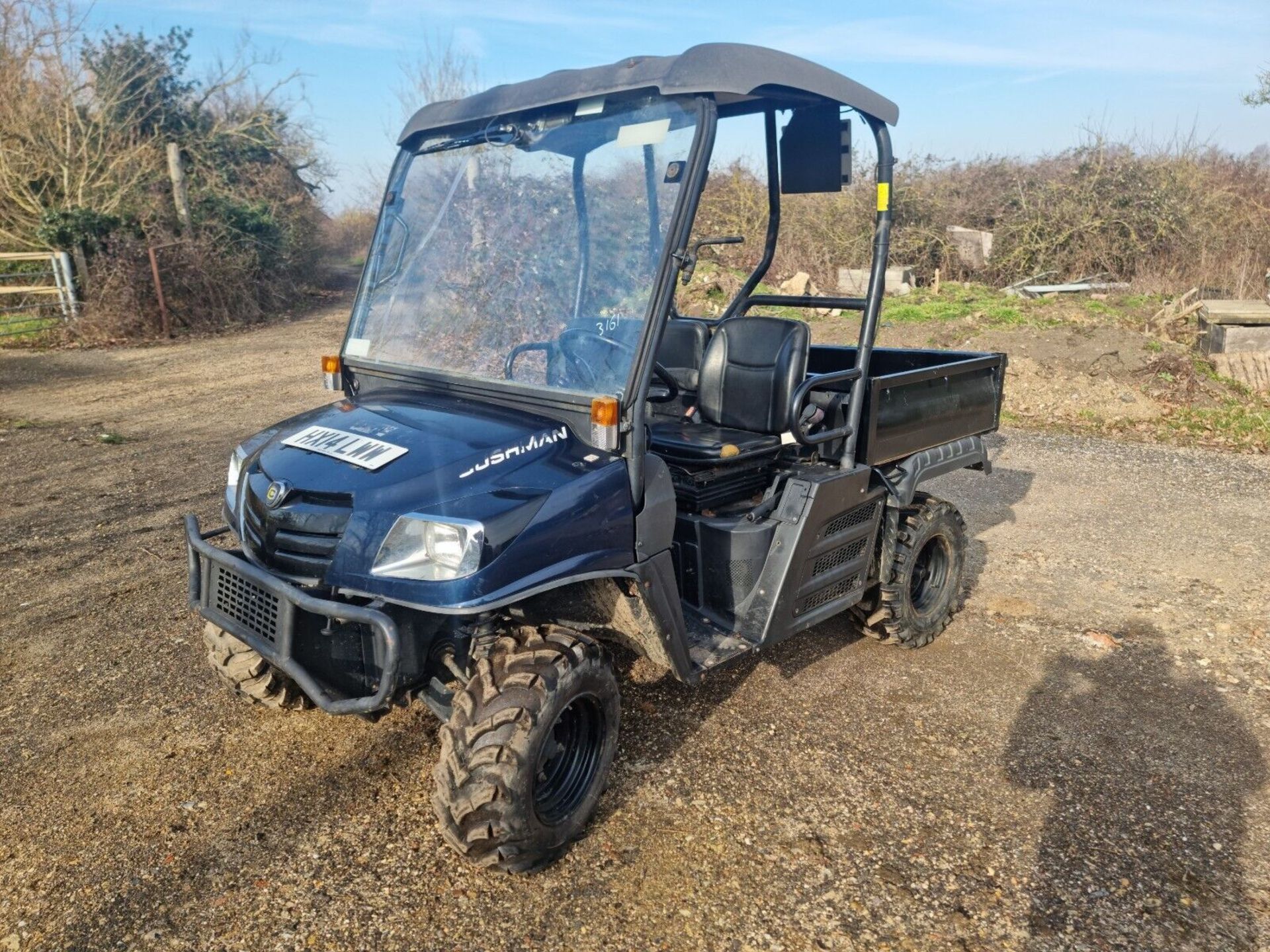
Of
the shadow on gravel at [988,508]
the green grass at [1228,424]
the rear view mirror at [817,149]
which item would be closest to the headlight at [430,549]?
the rear view mirror at [817,149]

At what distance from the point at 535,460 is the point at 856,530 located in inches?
64.8

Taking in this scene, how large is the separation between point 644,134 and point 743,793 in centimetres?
225

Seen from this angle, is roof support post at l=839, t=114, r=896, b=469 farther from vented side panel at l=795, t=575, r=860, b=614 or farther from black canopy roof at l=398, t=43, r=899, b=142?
vented side panel at l=795, t=575, r=860, b=614

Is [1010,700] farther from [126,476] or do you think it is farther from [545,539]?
[126,476]

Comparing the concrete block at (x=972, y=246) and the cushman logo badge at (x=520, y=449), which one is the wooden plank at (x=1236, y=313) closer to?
the concrete block at (x=972, y=246)

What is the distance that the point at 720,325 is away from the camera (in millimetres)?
4336

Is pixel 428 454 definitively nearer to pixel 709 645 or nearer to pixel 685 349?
pixel 709 645

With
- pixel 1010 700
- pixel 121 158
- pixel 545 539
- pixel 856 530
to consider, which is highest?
pixel 121 158

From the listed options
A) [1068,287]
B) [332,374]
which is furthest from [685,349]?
[1068,287]

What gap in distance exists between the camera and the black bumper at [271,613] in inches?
100

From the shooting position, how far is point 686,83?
2900 millimetres

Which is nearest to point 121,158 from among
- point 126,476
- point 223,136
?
point 223,136

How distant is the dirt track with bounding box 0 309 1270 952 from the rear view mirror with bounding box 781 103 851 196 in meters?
2.11

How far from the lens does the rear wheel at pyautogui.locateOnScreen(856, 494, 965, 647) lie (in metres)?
4.25
